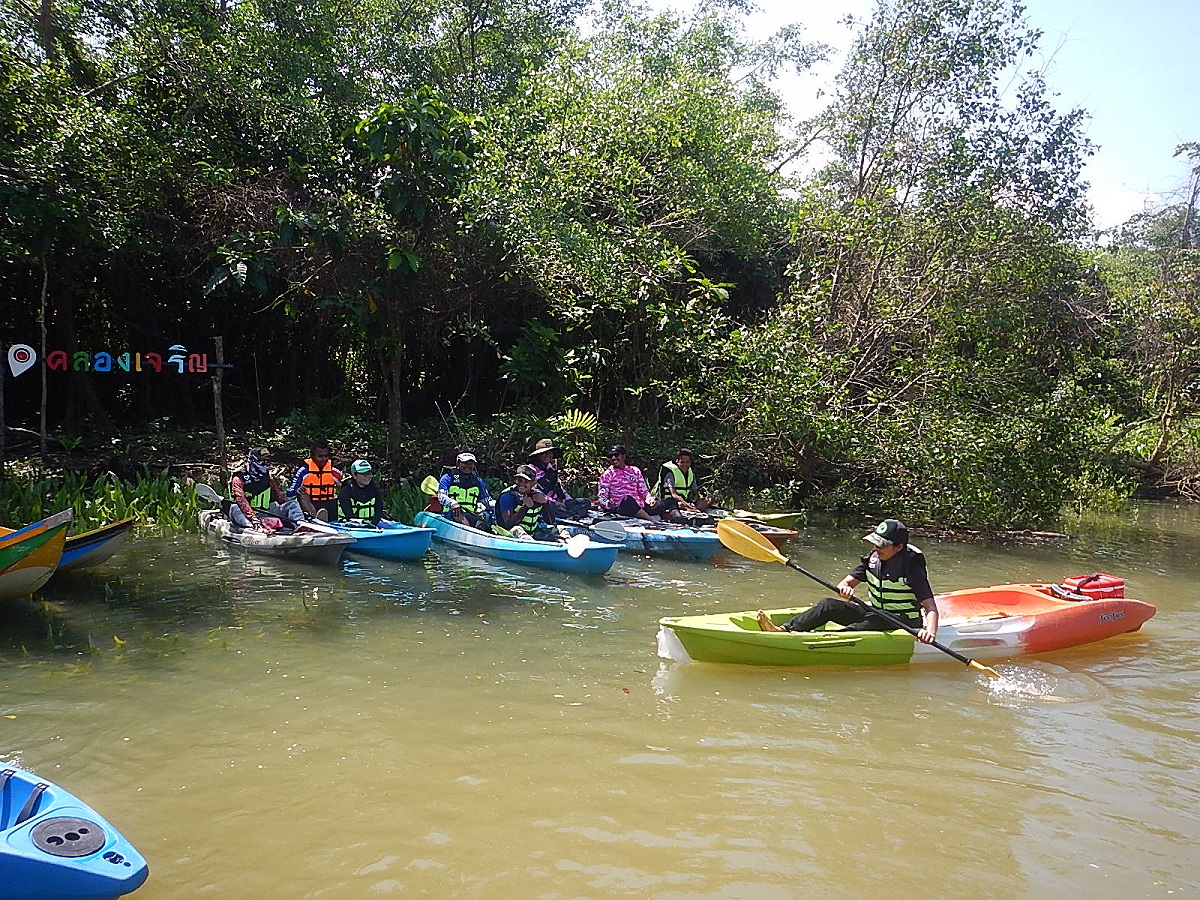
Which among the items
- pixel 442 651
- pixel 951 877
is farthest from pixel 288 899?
pixel 442 651

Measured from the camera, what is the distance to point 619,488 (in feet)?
37.9

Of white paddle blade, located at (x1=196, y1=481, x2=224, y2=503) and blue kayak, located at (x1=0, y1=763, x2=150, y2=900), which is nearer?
blue kayak, located at (x1=0, y1=763, x2=150, y2=900)

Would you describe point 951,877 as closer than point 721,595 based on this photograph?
Yes

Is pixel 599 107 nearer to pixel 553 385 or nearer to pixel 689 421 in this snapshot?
pixel 553 385

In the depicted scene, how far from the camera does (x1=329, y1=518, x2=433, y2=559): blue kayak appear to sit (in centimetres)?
955

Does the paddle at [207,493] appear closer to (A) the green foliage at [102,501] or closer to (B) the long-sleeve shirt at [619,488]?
(A) the green foliage at [102,501]

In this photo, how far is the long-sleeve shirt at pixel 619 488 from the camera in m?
11.5

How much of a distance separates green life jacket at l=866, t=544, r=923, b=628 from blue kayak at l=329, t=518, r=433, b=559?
4.73m

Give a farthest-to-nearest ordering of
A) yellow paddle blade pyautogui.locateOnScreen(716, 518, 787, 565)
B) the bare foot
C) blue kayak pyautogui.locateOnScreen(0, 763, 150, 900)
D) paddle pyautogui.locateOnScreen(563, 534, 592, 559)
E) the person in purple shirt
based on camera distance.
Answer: the person in purple shirt
paddle pyautogui.locateOnScreen(563, 534, 592, 559)
yellow paddle blade pyautogui.locateOnScreen(716, 518, 787, 565)
the bare foot
blue kayak pyautogui.locateOnScreen(0, 763, 150, 900)

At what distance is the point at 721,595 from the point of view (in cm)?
896

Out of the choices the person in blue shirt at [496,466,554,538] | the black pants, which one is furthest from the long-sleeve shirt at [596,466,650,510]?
the black pants

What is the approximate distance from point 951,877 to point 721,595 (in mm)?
5136

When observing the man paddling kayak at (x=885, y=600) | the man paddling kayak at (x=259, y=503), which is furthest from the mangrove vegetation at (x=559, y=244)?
the man paddling kayak at (x=885, y=600)

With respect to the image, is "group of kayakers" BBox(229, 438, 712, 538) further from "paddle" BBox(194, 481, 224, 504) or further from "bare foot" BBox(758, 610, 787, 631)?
"bare foot" BBox(758, 610, 787, 631)
